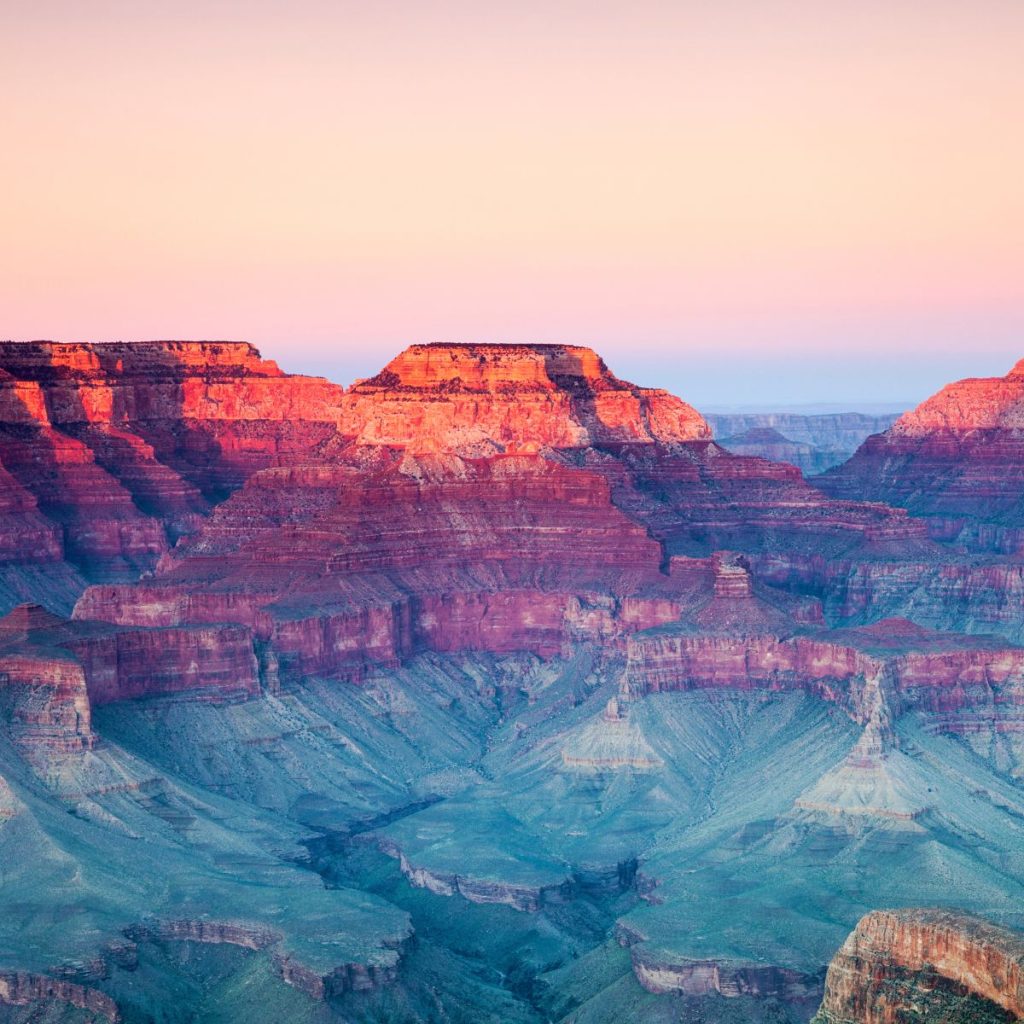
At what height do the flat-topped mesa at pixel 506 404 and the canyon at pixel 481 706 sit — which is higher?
the flat-topped mesa at pixel 506 404

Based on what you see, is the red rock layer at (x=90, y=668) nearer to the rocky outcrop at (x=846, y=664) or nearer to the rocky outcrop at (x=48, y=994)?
the rocky outcrop at (x=846, y=664)

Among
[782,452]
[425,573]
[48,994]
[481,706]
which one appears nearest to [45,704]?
[48,994]

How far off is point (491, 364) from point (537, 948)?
57014 mm

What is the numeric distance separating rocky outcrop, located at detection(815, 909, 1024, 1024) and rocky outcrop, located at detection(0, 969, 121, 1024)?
2399cm

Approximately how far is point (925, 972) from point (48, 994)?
27874mm

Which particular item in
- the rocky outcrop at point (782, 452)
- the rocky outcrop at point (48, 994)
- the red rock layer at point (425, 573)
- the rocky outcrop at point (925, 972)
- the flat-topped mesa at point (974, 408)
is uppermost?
the flat-topped mesa at point (974, 408)

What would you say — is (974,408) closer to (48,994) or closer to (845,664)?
(845,664)

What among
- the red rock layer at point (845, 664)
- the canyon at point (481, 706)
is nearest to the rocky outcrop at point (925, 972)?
the canyon at point (481, 706)

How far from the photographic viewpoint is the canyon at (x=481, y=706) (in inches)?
3031

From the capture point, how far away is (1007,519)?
14212cm

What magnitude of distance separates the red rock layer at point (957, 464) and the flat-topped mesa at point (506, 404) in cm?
1410

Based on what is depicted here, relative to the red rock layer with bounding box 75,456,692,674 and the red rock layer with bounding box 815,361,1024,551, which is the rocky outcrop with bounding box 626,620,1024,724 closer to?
the red rock layer with bounding box 75,456,692,674

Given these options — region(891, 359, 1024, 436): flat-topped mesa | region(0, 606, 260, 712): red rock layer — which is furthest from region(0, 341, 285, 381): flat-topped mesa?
region(0, 606, 260, 712): red rock layer

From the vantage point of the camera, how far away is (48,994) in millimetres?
73000
